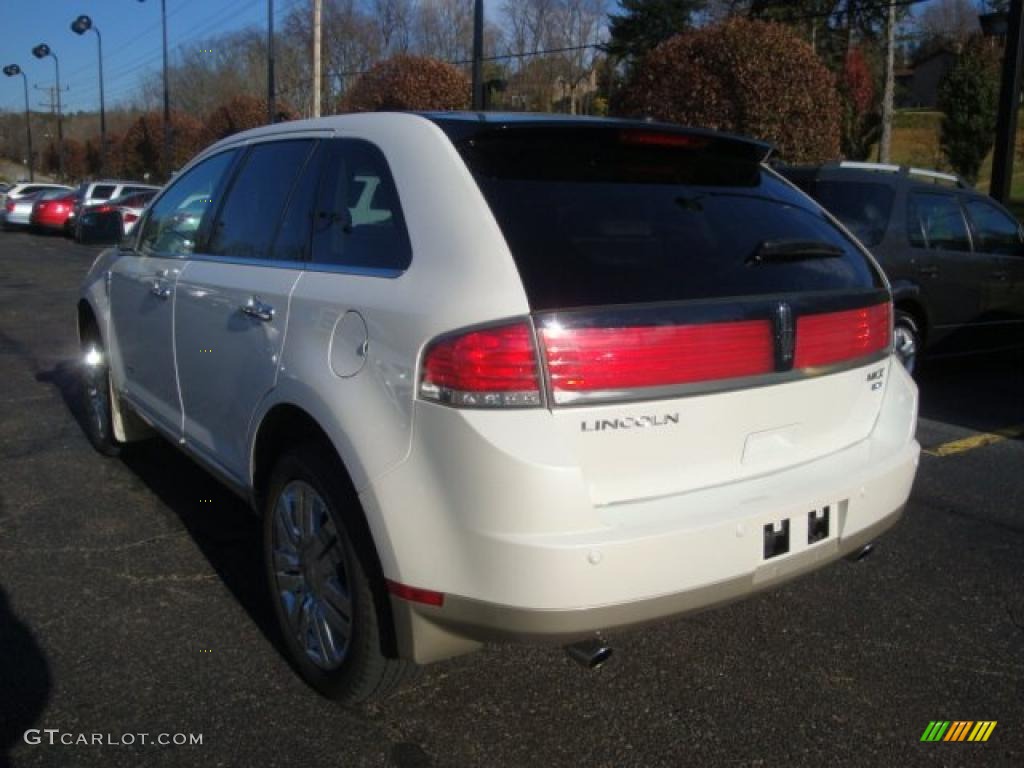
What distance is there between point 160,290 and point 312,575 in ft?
5.72

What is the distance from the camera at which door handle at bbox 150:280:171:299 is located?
3.83 metres

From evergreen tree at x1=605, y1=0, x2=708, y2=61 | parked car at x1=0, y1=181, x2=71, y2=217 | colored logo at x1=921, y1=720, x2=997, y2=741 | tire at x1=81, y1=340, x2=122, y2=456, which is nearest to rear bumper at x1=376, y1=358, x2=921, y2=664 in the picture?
colored logo at x1=921, y1=720, x2=997, y2=741

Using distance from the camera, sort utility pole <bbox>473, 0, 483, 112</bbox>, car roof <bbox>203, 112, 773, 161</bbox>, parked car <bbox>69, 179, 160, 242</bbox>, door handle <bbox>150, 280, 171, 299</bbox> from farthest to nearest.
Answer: parked car <bbox>69, 179, 160, 242</bbox> → utility pole <bbox>473, 0, 483, 112</bbox> → door handle <bbox>150, 280, 171, 299</bbox> → car roof <bbox>203, 112, 773, 161</bbox>

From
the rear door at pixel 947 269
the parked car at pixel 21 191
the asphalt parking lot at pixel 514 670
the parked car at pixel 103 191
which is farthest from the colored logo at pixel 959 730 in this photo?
the parked car at pixel 21 191

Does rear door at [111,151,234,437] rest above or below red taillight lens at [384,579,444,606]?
above

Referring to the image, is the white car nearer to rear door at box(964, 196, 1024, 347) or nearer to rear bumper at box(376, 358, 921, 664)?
rear bumper at box(376, 358, 921, 664)

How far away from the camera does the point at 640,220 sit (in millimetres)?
2615

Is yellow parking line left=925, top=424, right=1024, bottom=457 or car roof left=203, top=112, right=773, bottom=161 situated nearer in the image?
car roof left=203, top=112, right=773, bottom=161

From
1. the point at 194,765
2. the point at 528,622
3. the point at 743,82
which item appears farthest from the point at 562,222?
the point at 743,82

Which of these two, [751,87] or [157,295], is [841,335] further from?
[751,87]

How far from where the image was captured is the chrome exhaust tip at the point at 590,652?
2.38 meters

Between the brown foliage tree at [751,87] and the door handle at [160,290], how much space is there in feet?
40.9

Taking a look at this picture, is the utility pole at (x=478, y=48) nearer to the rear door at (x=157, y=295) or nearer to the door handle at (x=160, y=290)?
the rear door at (x=157, y=295)

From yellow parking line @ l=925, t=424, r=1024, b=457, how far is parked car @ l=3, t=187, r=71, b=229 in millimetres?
28944
